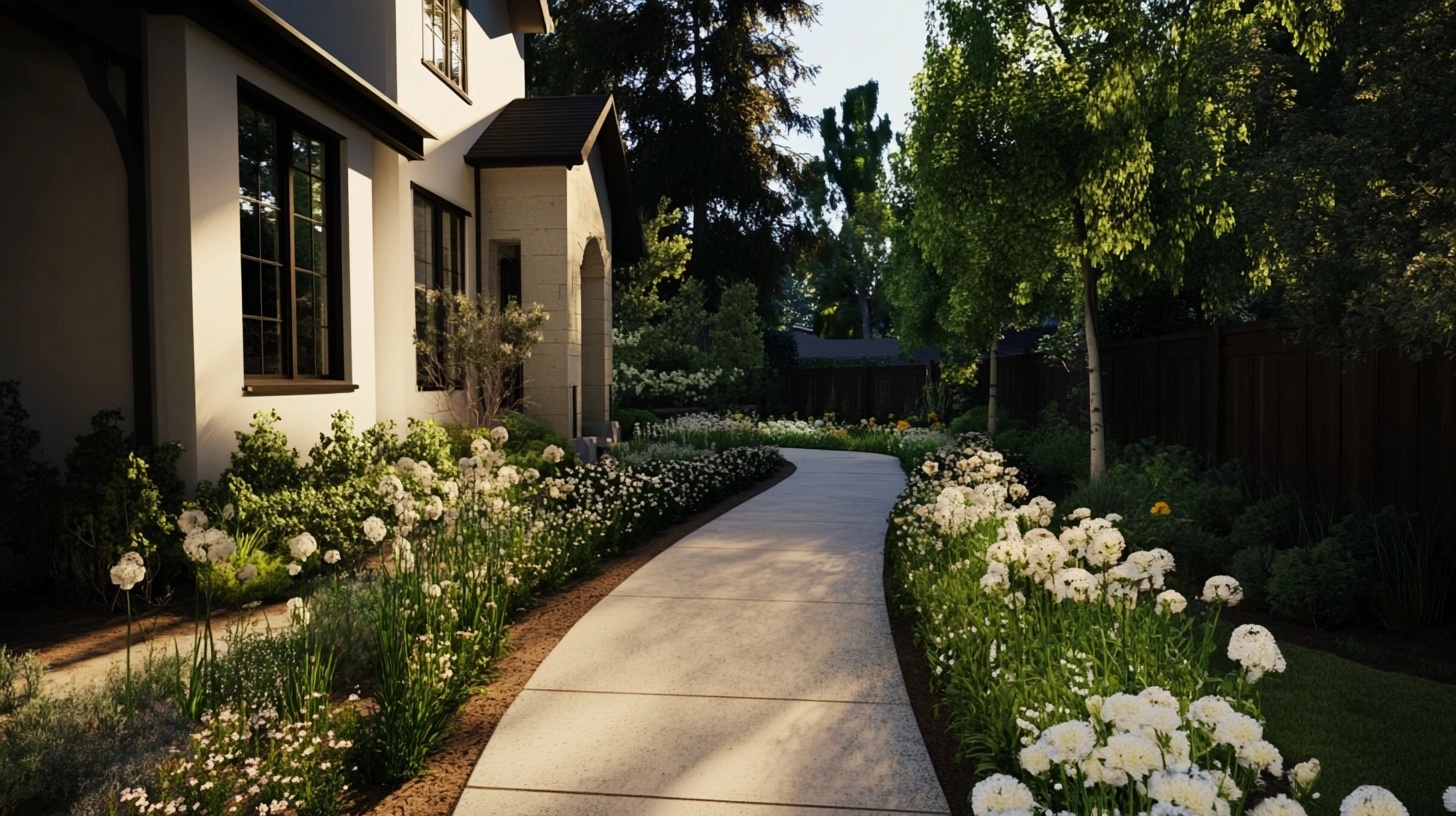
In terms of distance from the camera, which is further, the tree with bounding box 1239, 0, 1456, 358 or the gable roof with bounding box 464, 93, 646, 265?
the gable roof with bounding box 464, 93, 646, 265

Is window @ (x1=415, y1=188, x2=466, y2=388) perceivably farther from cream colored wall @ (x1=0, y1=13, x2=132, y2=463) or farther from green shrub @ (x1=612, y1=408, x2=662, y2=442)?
green shrub @ (x1=612, y1=408, x2=662, y2=442)

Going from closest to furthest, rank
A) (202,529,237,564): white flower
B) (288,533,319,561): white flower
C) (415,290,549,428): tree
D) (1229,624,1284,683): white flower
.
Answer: (1229,624,1284,683): white flower
(202,529,237,564): white flower
(288,533,319,561): white flower
(415,290,549,428): tree

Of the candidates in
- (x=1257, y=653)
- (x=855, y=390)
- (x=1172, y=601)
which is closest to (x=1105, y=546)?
(x=1172, y=601)

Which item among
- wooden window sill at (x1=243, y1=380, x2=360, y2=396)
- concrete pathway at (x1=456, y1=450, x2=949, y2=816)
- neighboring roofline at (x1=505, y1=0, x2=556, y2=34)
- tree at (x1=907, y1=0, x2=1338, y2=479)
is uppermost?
neighboring roofline at (x1=505, y1=0, x2=556, y2=34)

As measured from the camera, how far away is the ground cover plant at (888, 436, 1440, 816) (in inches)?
93.0

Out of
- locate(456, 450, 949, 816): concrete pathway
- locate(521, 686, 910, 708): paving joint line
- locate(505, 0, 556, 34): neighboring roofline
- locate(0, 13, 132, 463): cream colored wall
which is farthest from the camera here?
locate(505, 0, 556, 34): neighboring roofline

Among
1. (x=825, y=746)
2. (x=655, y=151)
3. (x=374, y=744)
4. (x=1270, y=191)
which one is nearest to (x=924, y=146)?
(x=1270, y=191)

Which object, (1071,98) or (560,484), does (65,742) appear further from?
(1071,98)

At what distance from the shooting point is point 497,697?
4.91 m

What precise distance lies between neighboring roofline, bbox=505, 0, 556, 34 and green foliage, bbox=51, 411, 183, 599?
35.3ft

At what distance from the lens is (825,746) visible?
14.1ft

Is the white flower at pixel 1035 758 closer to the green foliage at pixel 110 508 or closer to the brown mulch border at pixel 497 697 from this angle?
the brown mulch border at pixel 497 697

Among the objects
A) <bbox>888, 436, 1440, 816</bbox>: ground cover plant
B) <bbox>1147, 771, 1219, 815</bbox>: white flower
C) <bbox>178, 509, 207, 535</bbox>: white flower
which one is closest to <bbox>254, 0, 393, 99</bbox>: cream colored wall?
<bbox>178, 509, 207, 535</bbox>: white flower

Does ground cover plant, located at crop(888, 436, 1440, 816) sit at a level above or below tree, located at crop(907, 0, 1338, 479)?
below
